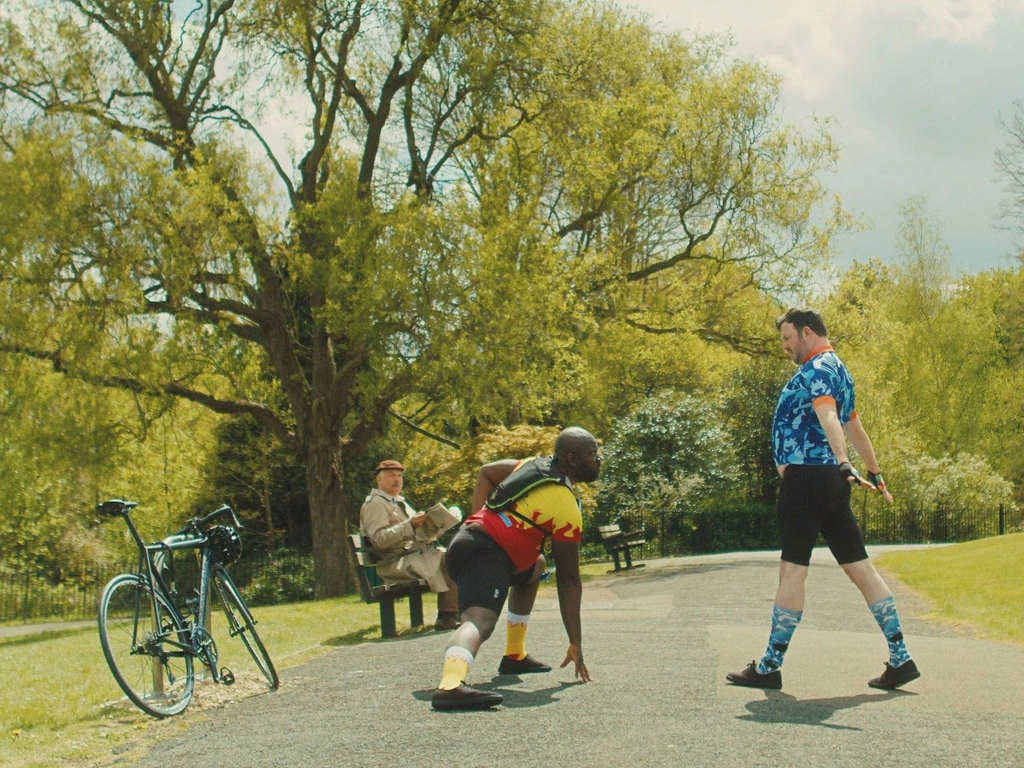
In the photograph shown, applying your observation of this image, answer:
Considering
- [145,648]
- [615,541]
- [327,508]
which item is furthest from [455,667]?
[327,508]

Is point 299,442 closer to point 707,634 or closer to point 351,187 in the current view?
point 351,187

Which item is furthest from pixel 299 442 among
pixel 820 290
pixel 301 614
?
pixel 820 290

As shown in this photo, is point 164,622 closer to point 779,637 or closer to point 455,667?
point 455,667

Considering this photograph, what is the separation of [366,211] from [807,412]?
15620 mm

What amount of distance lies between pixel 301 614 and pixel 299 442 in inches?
339

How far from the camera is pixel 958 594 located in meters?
14.2

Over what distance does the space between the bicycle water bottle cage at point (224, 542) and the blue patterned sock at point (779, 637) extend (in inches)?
132

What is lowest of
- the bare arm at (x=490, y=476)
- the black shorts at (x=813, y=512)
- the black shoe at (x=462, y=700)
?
the black shoe at (x=462, y=700)

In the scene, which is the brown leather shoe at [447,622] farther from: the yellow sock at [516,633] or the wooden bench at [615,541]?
the wooden bench at [615,541]

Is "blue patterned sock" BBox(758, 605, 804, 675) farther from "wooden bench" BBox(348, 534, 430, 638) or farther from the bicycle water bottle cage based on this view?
"wooden bench" BBox(348, 534, 430, 638)

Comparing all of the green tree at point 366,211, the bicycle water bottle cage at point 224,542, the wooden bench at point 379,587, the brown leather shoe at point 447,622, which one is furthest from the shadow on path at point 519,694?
the green tree at point 366,211

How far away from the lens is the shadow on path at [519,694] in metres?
6.46

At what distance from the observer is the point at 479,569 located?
21.8 feet

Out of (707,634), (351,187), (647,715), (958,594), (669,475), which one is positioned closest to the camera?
(647,715)
